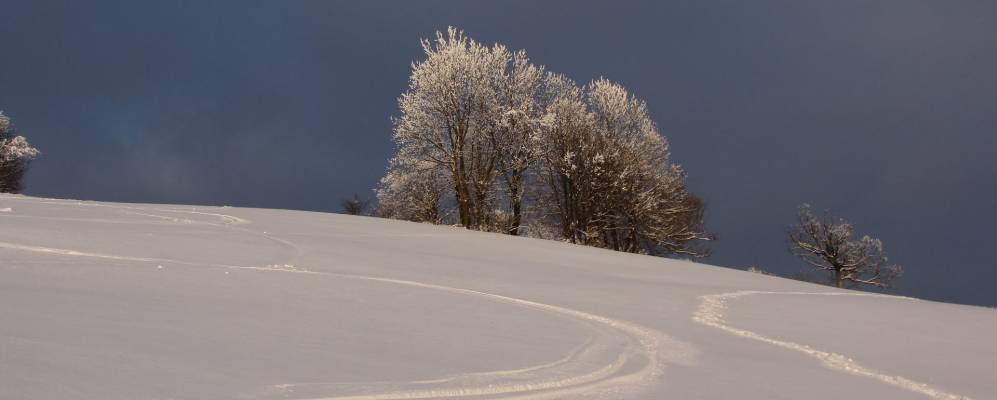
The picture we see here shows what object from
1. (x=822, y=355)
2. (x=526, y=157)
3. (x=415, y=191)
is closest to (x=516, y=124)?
(x=526, y=157)

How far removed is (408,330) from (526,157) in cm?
2368

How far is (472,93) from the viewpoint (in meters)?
26.5

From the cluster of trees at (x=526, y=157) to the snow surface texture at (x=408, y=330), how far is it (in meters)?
17.2

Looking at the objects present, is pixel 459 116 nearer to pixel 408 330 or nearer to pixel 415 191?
pixel 415 191

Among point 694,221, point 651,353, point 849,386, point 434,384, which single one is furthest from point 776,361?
point 694,221

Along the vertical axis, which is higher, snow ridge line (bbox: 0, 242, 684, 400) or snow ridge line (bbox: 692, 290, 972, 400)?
snow ridge line (bbox: 692, 290, 972, 400)

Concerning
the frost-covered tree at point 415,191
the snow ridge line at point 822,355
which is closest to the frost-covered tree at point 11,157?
the frost-covered tree at point 415,191

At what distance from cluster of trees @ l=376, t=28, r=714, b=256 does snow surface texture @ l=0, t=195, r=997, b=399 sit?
56.5 feet

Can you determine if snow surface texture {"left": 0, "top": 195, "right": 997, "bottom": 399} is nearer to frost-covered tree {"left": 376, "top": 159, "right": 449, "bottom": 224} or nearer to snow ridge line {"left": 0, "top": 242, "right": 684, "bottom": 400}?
snow ridge line {"left": 0, "top": 242, "right": 684, "bottom": 400}

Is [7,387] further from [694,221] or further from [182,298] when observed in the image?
[694,221]

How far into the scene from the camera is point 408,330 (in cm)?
479

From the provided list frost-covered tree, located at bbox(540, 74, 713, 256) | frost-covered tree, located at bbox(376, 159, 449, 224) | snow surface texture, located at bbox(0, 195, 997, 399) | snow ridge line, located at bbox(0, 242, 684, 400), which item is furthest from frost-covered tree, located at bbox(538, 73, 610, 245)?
snow ridge line, located at bbox(0, 242, 684, 400)

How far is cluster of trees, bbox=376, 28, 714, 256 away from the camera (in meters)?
26.4

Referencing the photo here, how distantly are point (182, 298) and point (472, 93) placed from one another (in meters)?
22.0
